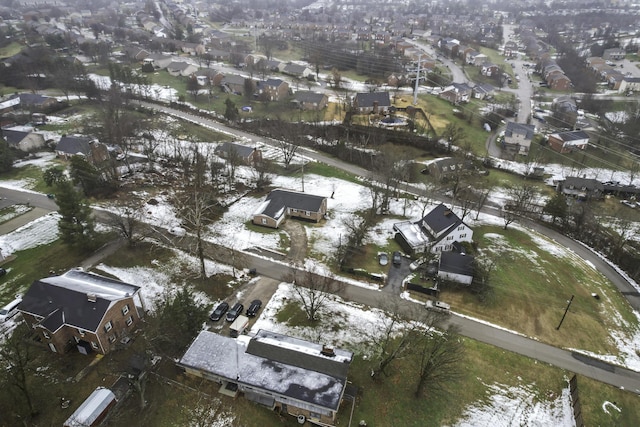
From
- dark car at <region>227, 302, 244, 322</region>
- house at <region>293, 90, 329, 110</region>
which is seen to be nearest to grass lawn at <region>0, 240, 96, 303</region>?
dark car at <region>227, 302, 244, 322</region>

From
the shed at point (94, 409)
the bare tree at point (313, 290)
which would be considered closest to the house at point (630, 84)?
the bare tree at point (313, 290)

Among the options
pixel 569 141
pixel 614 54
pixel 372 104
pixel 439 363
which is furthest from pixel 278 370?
pixel 614 54

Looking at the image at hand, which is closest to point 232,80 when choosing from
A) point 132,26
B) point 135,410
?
point 135,410

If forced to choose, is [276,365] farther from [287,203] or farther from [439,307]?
[287,203]

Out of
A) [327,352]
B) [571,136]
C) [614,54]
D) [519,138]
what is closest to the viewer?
[327,352]

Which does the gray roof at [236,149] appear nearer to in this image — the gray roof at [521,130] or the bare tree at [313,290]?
the bare tree at [313,290]

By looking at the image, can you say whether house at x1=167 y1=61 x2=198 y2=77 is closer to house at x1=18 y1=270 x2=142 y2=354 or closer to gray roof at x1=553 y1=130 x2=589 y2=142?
house at x1=18 y1=270 x2=142 y2=354

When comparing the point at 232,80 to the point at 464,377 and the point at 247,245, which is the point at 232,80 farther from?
the point at 464,377
